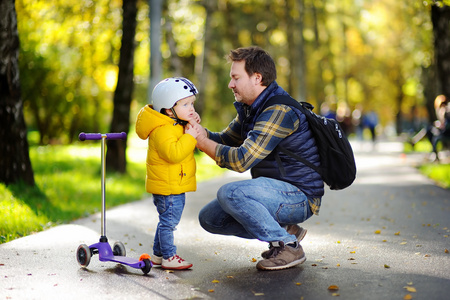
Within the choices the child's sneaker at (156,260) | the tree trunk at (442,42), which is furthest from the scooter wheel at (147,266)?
the tree trunk at (442,42)

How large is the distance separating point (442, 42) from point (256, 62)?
498 inches

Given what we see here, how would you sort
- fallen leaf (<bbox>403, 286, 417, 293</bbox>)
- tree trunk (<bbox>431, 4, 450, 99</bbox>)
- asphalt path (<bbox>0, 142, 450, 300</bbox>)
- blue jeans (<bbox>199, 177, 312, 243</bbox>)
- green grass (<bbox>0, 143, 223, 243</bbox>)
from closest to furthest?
fallen leaf (<bbox>403, 286, 417, 293</bbox>), asphalt path (<bbox>0, 142, 450, 300</bbox>), blue jeans (<bbox>199, 177, 312, 243</bbox>), green grass (<bbox>0, 143, 223, 243</bbox>), tree trunk (<bbox>431, 4, 450, 99</bbox>)

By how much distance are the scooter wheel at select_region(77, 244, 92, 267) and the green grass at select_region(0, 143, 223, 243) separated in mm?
1671

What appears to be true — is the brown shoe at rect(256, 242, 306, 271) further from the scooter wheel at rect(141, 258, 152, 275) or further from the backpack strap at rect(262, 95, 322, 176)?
the scooter wheel at rect(141, 258, 152, 275)

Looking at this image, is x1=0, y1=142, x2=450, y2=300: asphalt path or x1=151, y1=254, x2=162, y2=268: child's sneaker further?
x1=151, y1=254, x2=162, y2=268: child's sneaker

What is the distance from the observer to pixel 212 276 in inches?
214

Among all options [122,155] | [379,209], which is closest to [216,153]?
[379,209]

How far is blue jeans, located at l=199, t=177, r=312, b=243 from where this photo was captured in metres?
5.39

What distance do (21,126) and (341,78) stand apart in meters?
51.3

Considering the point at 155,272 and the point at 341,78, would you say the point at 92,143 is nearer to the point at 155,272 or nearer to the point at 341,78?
the point at 155,272

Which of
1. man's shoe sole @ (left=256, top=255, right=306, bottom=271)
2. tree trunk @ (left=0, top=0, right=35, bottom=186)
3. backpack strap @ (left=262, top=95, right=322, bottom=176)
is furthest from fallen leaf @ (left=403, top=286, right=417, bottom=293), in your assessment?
tree trunk @ (left=0, top=0, right=35, bottom=186)

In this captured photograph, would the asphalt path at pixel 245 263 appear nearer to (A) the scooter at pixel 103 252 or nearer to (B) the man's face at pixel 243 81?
(A) the scooter at pixel 103 252

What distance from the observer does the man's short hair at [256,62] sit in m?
5.57

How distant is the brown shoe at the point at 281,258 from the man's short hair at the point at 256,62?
1355 millimetres
